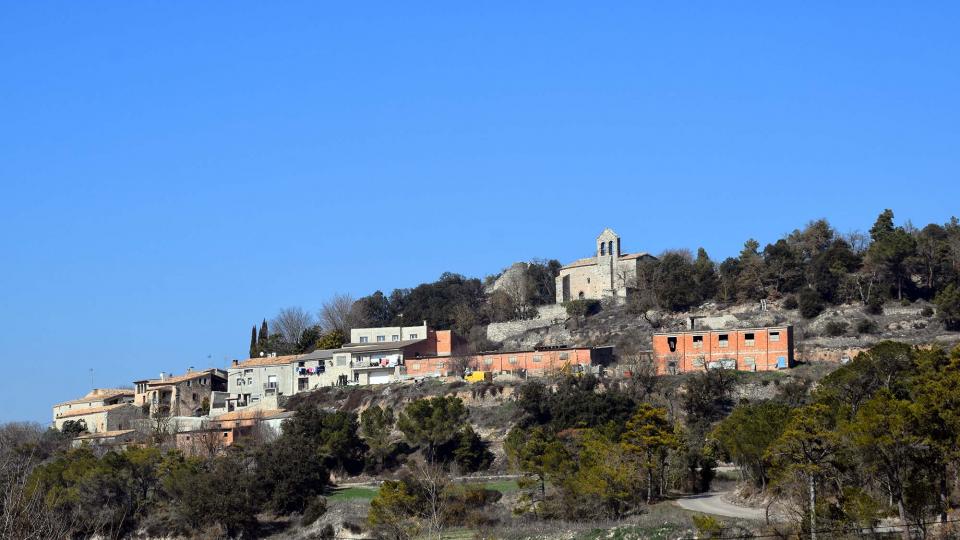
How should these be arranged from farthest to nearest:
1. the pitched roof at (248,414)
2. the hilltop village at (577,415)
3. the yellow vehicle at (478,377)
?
the pitched roof at (248,414) < the yellow vehicle at (478,377) < the hilltop village at (577,415)

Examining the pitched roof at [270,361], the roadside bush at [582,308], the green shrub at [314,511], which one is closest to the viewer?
the green shrub at [314,511]

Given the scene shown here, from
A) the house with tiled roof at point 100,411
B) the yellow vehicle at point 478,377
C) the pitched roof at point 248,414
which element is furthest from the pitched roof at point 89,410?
the yellow vehicle at point 478,377

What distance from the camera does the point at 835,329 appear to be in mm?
71438

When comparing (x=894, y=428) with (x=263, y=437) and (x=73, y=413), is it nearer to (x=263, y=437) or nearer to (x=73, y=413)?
(x=263, y=437)

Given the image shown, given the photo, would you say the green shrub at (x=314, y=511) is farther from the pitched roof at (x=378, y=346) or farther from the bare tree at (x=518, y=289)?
the bare tree at (x=518, y=289)

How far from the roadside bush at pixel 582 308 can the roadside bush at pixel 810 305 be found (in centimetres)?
1721

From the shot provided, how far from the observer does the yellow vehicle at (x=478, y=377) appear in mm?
71769

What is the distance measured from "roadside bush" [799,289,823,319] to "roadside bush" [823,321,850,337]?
9.51 feet

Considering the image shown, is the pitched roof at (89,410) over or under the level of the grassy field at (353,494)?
over

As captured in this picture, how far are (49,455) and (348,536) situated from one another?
93.5 ft

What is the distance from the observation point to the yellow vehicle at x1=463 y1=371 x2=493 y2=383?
7177cm

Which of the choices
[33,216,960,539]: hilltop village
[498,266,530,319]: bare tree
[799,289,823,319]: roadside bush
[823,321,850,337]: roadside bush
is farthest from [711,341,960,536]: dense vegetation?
[498,266,530,319]: bare tree

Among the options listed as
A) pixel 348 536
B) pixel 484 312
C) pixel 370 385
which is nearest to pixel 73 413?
pixel 370 385

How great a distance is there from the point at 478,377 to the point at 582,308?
1782 centimetres
